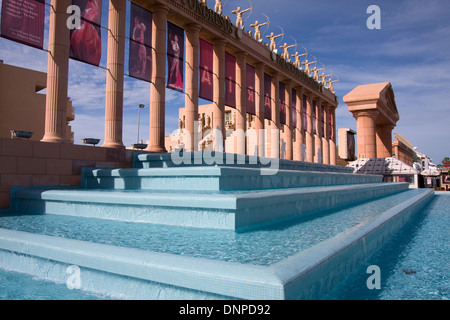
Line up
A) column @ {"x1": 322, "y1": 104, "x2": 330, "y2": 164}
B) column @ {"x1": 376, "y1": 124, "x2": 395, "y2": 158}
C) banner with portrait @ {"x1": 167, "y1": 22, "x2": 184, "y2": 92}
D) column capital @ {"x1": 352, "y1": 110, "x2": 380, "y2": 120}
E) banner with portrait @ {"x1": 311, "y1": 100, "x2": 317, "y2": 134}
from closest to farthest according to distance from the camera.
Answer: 1. banner with portrait @ {"x1": 167, "y1": 22, "x2": 184, "y2": 92}
2. column capital @ {"x1": 352, "y1": 110, "x2": 380, "y2": 120}
3. banner with portrait @ {"x1": 311, "y1": 100, "x2": 317, "y2": 134}
4. column @ {"x1": 322, "y1": 104, "x2": 330, "y2": 164}
5. column @ {"x1": 376, "y1": 124, "x2": 395, "y2": 158}

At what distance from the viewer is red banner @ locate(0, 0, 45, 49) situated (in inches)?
356

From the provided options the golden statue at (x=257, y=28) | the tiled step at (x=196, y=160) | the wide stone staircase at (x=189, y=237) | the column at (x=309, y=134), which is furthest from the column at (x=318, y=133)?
the wide stone staircase at (x=189, y=237)

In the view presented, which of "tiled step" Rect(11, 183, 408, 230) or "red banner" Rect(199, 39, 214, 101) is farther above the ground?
"red banner" Rect(199, 39, 214, 101)

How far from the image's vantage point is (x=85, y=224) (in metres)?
4.75

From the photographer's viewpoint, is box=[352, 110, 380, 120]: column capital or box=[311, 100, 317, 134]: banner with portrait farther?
box=[311, 100, 317, 134]: banner with portrait

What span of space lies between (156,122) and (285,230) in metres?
10.6

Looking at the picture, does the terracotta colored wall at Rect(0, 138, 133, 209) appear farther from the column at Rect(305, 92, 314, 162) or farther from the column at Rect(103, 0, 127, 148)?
the column at Rect(305, 92, 314, 162)

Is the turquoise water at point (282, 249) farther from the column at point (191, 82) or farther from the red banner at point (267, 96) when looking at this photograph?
the red banner at point (267, 96)

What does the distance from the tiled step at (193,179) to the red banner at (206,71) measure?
944cm

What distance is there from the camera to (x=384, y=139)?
35688 millimetres

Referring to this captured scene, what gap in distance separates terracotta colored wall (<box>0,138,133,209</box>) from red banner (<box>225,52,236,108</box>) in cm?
1065

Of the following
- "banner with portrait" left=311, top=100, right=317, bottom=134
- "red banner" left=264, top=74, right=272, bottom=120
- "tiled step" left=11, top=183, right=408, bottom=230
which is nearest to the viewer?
"tiled step" left=11, top=183, right=408, bottom=230

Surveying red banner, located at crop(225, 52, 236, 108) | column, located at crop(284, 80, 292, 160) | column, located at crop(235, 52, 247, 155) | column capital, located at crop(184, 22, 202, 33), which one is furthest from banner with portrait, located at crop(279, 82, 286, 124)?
column capital, located at crop(184, 22, 202, 33)
